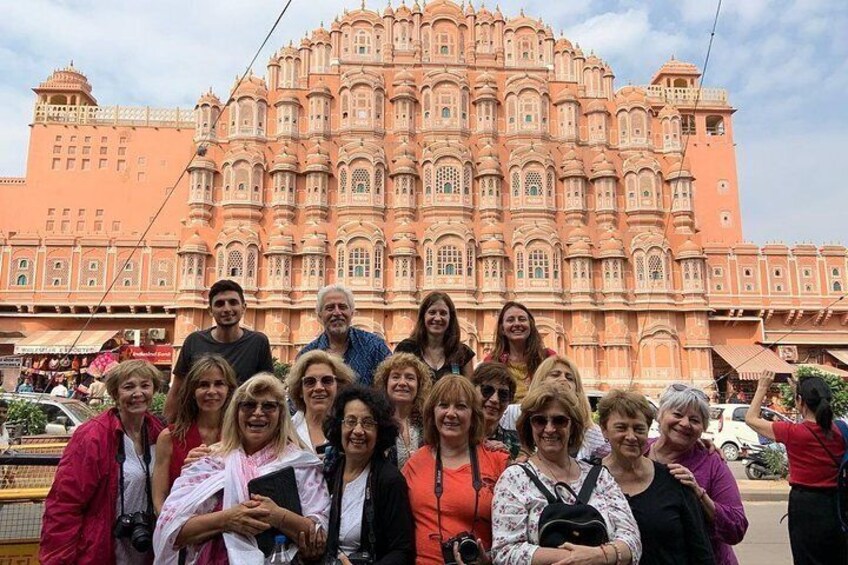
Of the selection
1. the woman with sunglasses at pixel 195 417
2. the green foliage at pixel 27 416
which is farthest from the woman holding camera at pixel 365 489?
the green foliage at pixel 27 416

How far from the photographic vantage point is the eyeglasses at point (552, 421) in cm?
279

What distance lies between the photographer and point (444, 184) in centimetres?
2698

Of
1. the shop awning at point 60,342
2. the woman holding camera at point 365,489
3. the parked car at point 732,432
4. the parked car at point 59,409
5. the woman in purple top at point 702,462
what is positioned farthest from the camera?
the shop awning at point 60,342

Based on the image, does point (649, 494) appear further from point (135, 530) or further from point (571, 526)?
point (135, 530)

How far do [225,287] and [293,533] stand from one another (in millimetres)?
1954

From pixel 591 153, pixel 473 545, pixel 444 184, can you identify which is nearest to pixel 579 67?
pixel 591 153

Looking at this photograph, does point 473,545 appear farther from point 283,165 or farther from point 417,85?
point 417,85

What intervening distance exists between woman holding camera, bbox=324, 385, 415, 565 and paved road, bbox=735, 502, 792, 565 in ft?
16.0

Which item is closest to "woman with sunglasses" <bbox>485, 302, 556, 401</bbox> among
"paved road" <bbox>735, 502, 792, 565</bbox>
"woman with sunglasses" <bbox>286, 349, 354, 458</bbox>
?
"woman with sunglasses" <bbox>286, 349, 354, 458</bbox>

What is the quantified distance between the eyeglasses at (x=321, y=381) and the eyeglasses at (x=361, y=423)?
0.64 meters

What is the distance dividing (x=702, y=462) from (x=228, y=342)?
10.1 feet

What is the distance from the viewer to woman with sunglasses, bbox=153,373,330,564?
9.08 feet

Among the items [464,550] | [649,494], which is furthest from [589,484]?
[464,550]

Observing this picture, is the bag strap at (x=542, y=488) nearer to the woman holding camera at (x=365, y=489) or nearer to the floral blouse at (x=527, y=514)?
the floral blouse at (x=527, y=514)
